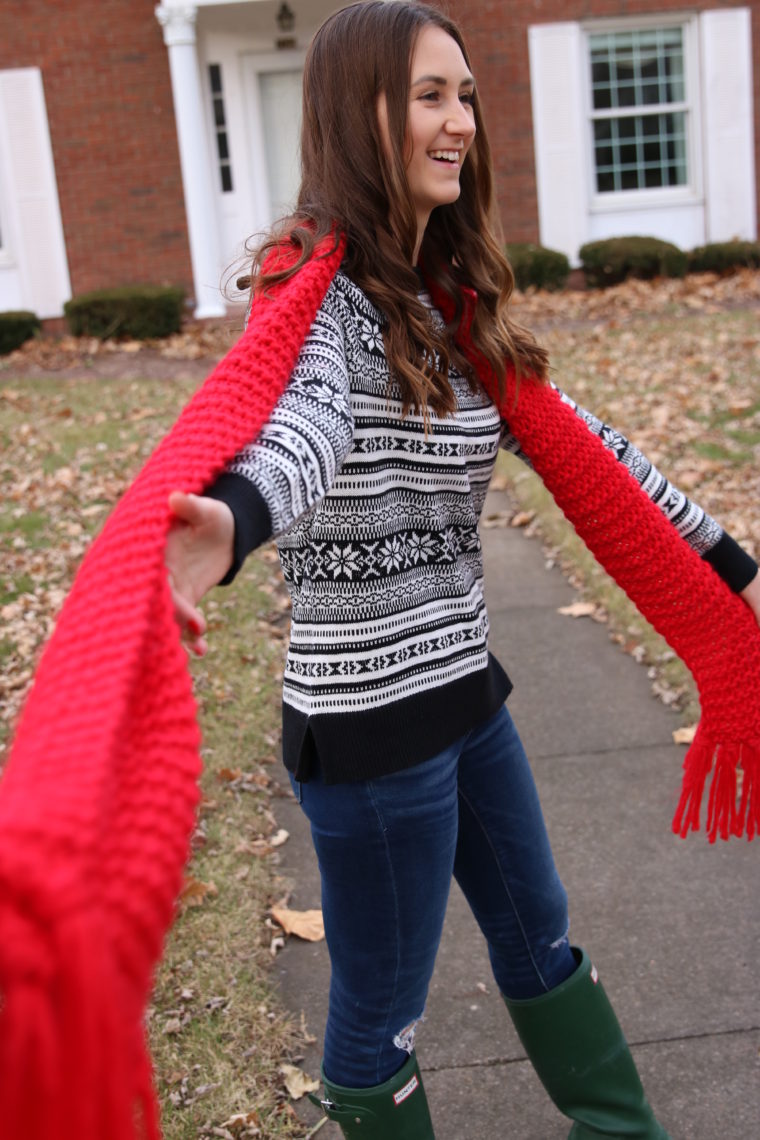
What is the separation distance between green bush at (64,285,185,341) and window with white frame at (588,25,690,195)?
5977mm

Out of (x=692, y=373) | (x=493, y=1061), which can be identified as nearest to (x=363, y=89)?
(x=493, y=1061)

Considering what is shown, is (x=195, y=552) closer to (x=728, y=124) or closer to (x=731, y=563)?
(x=731, y=563)

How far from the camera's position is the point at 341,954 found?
193cm

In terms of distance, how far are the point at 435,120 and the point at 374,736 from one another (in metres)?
0.98

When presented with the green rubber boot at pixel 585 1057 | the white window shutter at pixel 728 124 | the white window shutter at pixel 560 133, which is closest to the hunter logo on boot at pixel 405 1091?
the green rubber boot at pixel 585 1057

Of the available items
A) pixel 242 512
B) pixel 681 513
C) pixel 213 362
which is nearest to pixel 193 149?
pixel 213 362

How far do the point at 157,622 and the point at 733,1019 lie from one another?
2288 millimetres

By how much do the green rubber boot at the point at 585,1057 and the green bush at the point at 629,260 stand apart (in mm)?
12676

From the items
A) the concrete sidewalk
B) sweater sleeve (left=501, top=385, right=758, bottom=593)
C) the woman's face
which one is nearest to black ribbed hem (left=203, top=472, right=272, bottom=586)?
the woman's face

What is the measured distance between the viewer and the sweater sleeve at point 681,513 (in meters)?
2.21

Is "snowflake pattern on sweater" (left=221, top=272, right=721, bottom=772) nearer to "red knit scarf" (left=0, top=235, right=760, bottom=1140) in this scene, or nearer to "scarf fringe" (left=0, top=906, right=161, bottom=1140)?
"red knit scarf" (left=0, top=235, right=760, bottom=1140)

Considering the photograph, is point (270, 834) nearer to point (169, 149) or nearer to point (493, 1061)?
point (493, 1061)

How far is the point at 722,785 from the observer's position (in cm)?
228

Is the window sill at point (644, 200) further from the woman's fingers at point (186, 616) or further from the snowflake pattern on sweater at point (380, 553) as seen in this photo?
the woman's fingers at point (186, 616)
